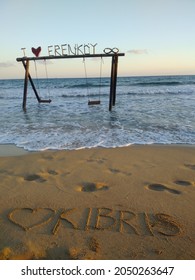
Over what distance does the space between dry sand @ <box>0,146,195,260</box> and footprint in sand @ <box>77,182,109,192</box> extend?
2cm

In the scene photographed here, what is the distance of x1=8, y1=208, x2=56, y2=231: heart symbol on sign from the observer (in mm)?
3283

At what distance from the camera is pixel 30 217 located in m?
3.43

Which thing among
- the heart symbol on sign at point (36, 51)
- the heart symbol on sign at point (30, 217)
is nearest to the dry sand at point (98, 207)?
the heart symbol on sign at point (30, 217)

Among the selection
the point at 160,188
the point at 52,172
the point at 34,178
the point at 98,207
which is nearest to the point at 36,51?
the point at 52,172

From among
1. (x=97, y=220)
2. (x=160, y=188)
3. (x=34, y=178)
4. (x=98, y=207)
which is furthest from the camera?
(x=34, y=178)

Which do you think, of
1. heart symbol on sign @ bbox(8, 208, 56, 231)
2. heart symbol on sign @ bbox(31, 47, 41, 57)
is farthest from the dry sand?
heart symbol on sign @ bbox(31, 47, 41, 57)

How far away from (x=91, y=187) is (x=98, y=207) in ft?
2.27

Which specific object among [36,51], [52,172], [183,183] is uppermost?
[36,51]

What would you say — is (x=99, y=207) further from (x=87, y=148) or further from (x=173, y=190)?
(x=87, y=148)

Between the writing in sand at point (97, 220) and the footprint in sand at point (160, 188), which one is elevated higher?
the writing in sand at point (97, 220)

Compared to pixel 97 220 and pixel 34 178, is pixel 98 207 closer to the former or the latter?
pixel 97 220

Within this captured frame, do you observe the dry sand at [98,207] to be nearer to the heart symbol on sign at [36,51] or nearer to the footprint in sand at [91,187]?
the footprint in sand at [91,187]

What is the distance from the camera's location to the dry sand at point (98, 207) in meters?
2.83
